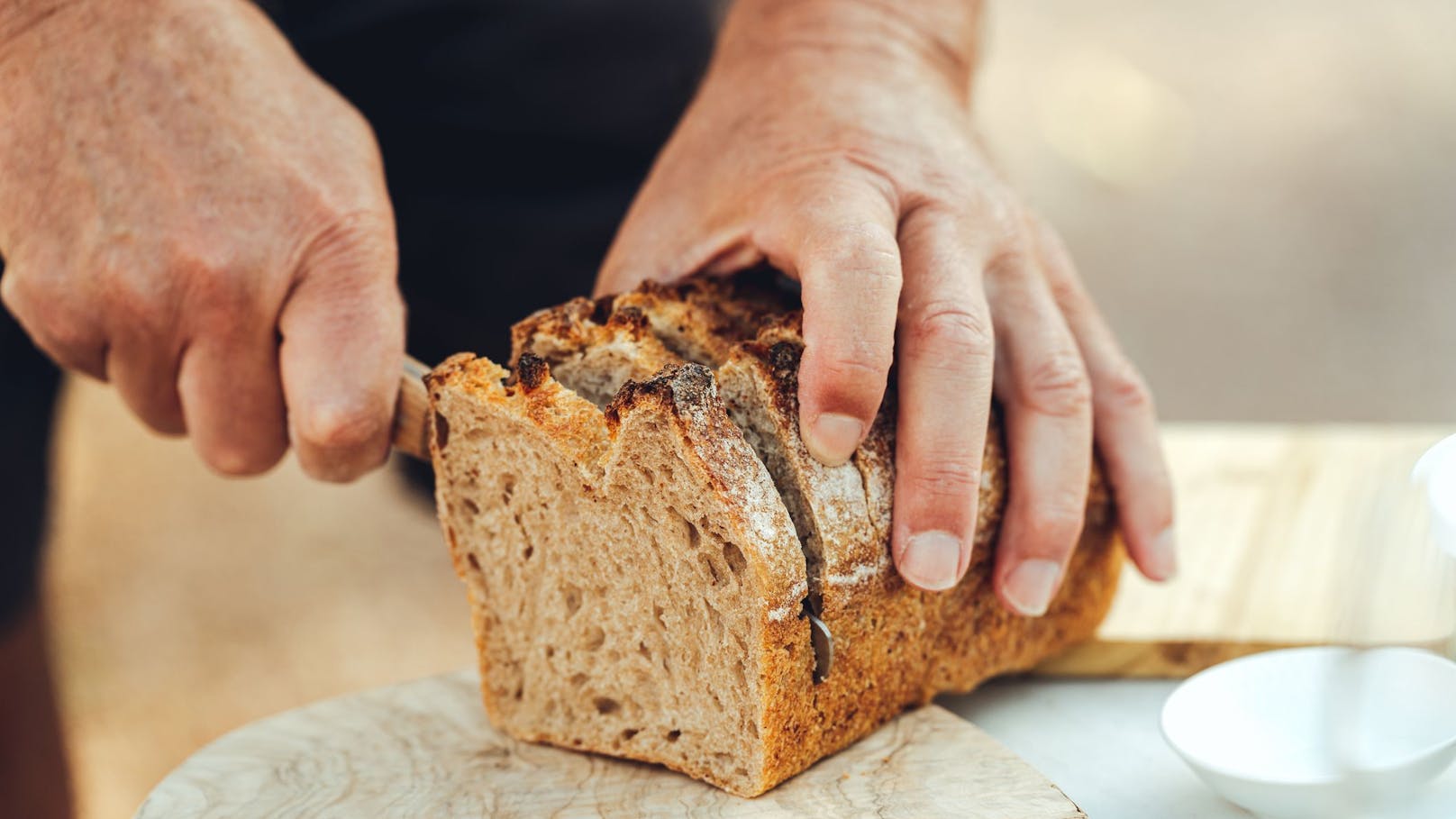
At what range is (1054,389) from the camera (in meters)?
1.70

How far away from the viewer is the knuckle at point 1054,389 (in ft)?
5.57

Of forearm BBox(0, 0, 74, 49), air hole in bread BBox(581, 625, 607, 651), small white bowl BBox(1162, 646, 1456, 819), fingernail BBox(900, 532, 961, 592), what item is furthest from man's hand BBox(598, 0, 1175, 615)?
forearm BBox(0, 0, 74, 49)

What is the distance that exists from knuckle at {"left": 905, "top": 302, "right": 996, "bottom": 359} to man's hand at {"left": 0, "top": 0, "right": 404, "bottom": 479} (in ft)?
2.13

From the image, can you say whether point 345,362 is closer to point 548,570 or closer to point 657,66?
point 548,570

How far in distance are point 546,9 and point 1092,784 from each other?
1724 millimetres

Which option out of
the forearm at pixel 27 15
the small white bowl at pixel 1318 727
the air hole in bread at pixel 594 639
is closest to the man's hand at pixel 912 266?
the small white bowl at pixel 1318 727

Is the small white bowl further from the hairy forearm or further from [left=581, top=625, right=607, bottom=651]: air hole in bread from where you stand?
the hairy forearm

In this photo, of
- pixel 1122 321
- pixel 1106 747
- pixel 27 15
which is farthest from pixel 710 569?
pixel 1122 321

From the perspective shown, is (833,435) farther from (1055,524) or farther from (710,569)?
(1055,524)

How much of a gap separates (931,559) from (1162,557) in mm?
567

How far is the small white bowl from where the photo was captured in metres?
1.41

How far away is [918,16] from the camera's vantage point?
1990 millimetres

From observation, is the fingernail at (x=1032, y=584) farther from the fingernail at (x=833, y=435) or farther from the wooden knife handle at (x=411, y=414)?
the wooden knife handle at (x=411, y=414)

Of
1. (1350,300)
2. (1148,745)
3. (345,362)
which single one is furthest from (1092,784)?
(1350,300)
